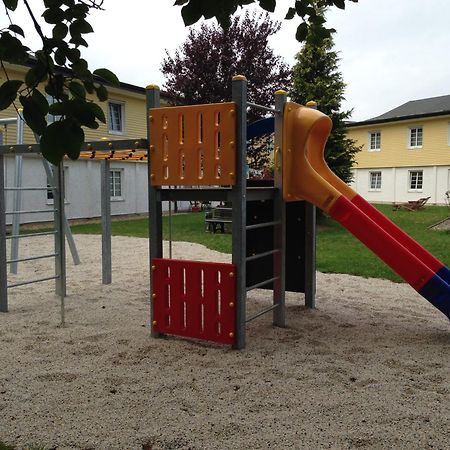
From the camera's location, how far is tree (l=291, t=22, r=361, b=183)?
13.8 meters

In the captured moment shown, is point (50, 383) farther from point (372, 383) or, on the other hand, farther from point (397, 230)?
point (397, 230)

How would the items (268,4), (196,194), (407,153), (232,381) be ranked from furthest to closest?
(407,153) → (196,194) → (232,381) → (268,4)

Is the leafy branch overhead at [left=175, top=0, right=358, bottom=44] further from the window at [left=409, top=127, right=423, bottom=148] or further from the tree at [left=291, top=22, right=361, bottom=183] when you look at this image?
the window at [left=409, top=127, right=423, bottom=148]

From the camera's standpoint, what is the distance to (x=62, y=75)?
59.6 inches

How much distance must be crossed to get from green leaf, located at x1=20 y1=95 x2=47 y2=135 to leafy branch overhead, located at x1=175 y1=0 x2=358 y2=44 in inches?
19.6

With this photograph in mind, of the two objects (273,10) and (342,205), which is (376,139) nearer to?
(342,205)

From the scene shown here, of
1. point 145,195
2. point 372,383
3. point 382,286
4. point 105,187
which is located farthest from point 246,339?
point 145,195

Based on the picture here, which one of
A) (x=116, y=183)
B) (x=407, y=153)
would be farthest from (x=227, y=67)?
(x=407, y=153)

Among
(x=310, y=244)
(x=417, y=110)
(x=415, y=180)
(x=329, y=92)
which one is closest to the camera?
(x=310, y=244)

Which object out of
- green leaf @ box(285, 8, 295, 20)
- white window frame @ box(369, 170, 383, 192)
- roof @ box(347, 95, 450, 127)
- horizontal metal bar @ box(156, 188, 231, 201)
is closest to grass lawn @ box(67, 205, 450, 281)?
horizontal metal bar @ box(156, 188, 231, 201)

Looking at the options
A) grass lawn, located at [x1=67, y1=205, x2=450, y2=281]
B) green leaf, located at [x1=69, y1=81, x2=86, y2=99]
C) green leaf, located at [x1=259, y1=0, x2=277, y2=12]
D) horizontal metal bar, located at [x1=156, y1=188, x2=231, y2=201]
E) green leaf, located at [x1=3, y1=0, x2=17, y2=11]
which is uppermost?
green leaf, located at [x1=259, y1=0, x2=277, y2=12]

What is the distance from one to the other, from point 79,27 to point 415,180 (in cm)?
2639

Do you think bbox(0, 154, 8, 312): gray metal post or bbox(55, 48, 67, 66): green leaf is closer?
bbox(55, 48, 67, 66): green leaf

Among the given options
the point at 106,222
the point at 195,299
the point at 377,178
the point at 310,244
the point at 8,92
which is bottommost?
the point at 195,299
